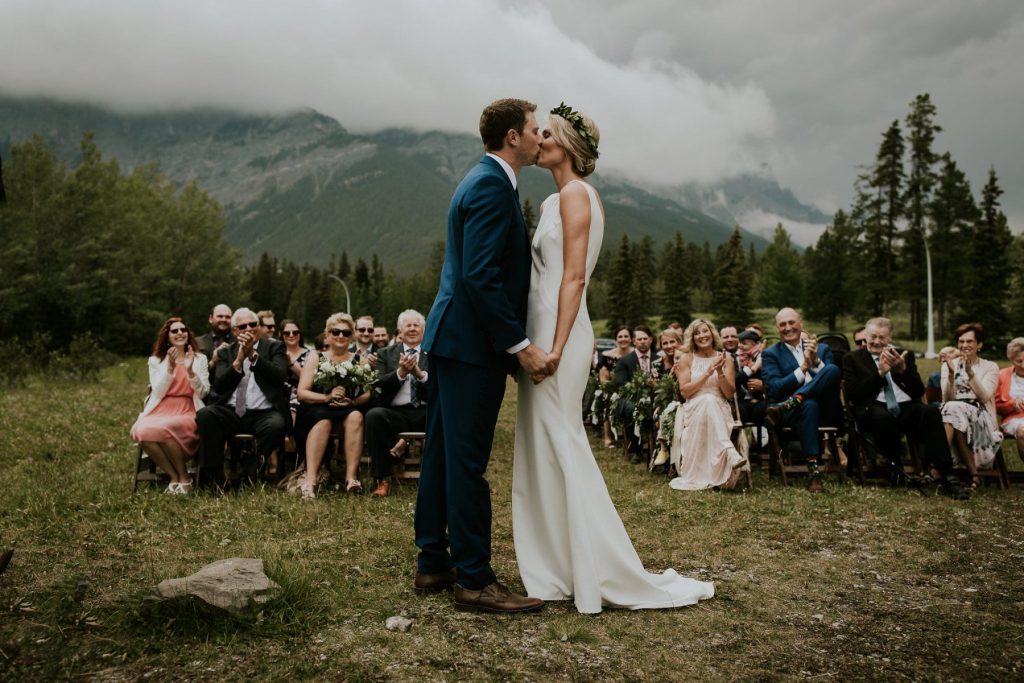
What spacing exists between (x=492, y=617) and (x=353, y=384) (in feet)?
14.8

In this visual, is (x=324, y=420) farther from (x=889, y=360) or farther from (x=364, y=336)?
(x=889, y=360)

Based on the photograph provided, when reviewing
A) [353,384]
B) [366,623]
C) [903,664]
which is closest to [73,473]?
[353,384]

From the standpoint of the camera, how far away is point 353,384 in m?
7.98

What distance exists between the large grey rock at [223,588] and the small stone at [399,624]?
64cm

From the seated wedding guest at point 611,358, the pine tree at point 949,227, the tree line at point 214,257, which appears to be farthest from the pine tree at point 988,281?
the seated wedding guest at point 611,358

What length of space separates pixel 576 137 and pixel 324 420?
4.73m

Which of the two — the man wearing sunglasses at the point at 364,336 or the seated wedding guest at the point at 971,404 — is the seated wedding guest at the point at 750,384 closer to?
the seated wedding guest at the point at 971,404

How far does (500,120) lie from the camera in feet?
13.4

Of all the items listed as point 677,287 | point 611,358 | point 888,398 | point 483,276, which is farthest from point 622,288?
point 483,276

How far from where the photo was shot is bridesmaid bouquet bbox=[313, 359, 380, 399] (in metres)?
7.86

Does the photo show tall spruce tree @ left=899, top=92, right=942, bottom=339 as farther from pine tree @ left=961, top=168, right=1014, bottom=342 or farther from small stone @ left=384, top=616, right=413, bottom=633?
small stone @ left=384, top=616, right=413, bottom=633

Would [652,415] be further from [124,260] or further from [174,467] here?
[124,260]

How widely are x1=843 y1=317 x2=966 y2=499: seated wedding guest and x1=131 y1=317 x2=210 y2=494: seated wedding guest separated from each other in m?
7.43

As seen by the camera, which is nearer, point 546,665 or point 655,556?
point 546,665
